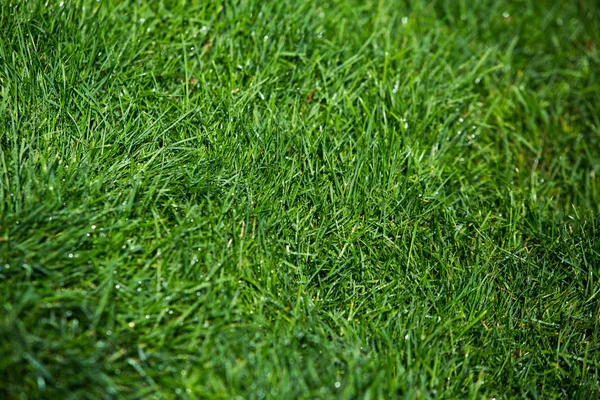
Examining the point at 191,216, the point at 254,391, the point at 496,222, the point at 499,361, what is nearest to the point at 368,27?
the point at 496,222

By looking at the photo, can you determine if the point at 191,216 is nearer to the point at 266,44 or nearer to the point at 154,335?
the point at 154,335

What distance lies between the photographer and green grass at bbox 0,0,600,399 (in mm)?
1889

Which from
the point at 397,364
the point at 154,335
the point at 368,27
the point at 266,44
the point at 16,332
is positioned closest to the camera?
the point at 16,332

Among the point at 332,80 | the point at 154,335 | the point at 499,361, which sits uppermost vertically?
the point at 332,80

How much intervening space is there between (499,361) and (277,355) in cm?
83

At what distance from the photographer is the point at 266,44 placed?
278 cm

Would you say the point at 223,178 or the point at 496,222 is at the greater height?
the point at 223,178

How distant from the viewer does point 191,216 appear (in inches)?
84.4

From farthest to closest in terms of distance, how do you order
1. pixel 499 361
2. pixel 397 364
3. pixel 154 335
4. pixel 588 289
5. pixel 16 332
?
pixel 588 289 → pixel 499 361 → pixel 397 364 → pixel 154 335 → pixel 16 332

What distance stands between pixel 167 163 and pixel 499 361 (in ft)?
4.66

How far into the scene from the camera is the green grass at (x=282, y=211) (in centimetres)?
189

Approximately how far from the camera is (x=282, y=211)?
2281 mm

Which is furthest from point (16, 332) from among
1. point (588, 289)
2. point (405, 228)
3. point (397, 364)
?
point (588, 289)

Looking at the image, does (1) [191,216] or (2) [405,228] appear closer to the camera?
(1) [191,216]
